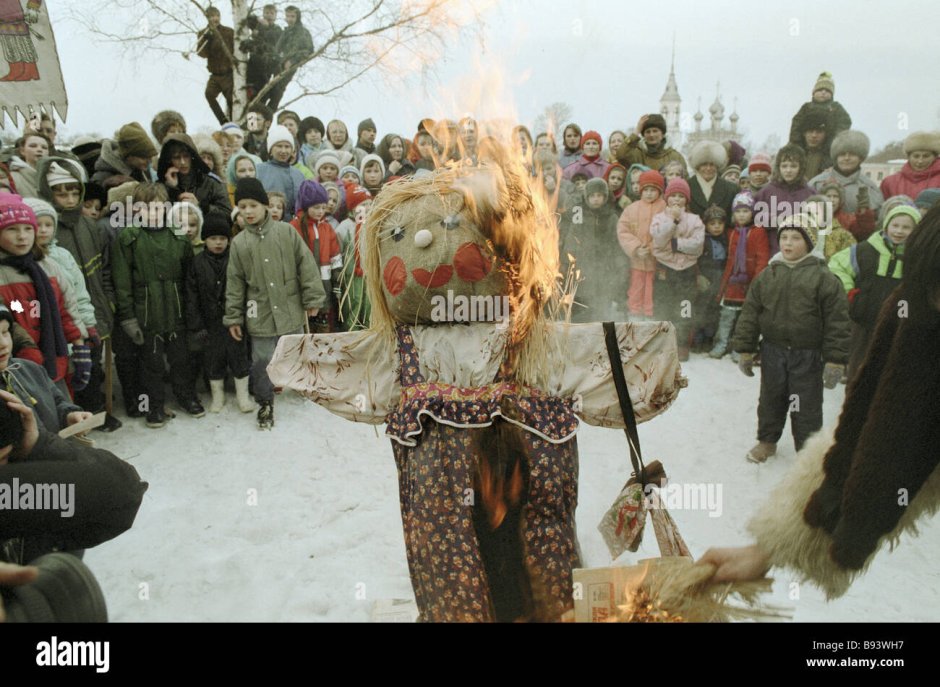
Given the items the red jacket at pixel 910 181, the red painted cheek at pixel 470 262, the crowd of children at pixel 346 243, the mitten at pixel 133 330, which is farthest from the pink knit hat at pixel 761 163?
the mitten at pixel 133 330

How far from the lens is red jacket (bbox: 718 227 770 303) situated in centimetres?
633

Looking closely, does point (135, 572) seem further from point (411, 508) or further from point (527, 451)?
point (527, 451)

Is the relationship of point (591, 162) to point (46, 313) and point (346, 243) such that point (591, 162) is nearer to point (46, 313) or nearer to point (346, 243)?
point (346, 243)

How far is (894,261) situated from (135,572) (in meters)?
5.20

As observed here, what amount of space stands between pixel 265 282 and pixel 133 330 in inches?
42.1

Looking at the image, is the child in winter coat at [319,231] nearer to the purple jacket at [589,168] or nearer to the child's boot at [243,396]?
the child's boot at [243,396]

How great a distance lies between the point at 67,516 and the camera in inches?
81.1

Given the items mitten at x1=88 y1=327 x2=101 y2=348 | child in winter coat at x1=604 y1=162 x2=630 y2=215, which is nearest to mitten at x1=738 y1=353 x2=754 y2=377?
child in winter coat at x1=604 y1=162 x2=630 y2=215

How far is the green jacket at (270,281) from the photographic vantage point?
533 cm

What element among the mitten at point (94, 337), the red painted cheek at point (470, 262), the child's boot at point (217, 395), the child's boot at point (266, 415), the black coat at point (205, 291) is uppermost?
the red painted cheek at point (470, 262)

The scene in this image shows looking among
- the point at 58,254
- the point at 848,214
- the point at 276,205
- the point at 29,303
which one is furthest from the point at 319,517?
the point at 848,214

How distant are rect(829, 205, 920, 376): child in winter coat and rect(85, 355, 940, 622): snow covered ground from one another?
952 millimetres

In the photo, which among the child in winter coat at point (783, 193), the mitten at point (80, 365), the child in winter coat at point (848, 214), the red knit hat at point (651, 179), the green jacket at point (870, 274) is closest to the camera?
the mitten at point (80, 365)

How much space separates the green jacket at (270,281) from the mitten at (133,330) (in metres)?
0.63
